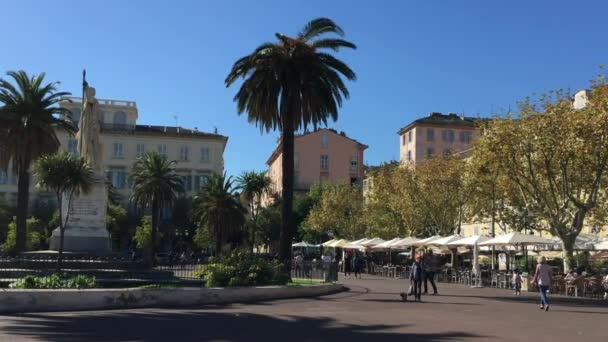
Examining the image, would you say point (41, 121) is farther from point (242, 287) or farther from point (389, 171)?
point (389, 171)

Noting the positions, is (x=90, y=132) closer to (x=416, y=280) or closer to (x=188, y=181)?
(x=416, y=280)

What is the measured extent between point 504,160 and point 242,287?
13809 mm

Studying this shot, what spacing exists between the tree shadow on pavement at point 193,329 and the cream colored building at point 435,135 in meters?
77.3

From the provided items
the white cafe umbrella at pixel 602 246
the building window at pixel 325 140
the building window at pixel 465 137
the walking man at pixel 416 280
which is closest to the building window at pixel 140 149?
the building window at pixel 325 140

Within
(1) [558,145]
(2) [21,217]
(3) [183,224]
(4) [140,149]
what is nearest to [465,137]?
(3) [183,224]

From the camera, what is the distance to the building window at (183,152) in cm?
9031

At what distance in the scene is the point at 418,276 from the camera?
2103 cm

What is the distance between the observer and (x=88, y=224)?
26141 millimetres

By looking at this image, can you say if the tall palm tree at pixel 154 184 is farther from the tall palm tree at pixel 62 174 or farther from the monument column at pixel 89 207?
the tall palm tree at pixel 62 174

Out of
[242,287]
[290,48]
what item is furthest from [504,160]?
[242,287]

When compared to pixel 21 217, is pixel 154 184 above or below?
above

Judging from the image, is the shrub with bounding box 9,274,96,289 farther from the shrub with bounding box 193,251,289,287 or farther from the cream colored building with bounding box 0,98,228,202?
the cream colored building with bounding box 0,98,228,202

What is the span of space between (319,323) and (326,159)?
87.2m

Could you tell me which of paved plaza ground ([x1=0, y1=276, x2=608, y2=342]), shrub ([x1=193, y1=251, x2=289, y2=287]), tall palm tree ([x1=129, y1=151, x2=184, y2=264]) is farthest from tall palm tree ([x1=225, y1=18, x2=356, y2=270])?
tall palm tree ([x1=129, y1=151, x2=184, y2=264])
